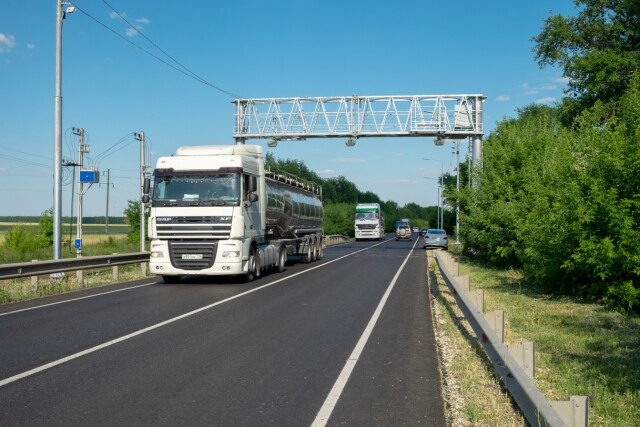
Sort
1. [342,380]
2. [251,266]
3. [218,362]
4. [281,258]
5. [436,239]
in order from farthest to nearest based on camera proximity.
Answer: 1. [436,239]
2. [281,258]
3. [251,266]
4. [218,362]
5. [342,380]

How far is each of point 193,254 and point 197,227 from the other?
2.63ft

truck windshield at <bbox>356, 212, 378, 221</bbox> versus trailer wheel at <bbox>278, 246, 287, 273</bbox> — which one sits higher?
truck windshield at <bbox>356, 212, 378, 221</bbox>

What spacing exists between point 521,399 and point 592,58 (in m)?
31.4

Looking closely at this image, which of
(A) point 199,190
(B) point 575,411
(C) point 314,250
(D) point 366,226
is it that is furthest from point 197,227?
(D) point 366,226

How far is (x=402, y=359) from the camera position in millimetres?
8531

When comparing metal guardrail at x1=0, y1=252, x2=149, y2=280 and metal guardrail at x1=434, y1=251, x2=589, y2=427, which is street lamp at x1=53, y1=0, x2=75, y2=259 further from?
metal guardrail at x1=434, y1=251, x2=589, y2=427

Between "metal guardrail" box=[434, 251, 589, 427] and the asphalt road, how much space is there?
2.36 ft

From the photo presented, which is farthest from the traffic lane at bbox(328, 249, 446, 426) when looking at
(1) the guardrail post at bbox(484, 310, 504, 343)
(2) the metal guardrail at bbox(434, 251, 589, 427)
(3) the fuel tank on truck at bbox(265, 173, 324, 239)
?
(3) the fuel tank on truck at bbox(265, 173, 324, 239)

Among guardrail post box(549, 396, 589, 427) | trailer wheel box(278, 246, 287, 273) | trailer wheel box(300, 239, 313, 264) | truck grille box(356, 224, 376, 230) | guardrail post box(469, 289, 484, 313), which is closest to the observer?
guardrail post box(549, 396, 589, 427)

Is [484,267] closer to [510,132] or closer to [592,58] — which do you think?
[510,132]

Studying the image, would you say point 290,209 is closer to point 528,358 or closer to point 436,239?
point 528,358

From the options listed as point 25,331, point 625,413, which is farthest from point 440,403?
point 25,331

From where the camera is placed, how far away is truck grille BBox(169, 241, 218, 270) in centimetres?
1830

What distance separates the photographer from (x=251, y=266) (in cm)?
1958
